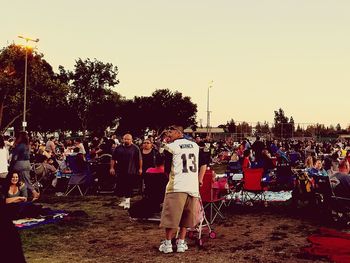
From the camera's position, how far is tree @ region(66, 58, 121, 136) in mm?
68250

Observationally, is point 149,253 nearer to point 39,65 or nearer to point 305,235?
point 305,235

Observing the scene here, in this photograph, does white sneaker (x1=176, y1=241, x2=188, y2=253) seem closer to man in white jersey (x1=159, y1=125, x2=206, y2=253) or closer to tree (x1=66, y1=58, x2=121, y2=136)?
man in white jersey (x1=159, y1=125, x2=206, y2=253)

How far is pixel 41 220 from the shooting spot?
9812mm

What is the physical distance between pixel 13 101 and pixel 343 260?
1363 inches

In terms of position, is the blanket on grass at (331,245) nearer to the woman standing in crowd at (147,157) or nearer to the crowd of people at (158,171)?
Answer: the crowd of people at (158,171)

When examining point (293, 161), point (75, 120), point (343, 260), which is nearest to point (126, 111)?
point (75, 120)

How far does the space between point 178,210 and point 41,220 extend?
13.3ft

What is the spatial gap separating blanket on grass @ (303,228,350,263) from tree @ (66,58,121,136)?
61490 millimetres

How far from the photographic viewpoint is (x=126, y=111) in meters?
80.2

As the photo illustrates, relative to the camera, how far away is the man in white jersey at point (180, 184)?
23.0 feet

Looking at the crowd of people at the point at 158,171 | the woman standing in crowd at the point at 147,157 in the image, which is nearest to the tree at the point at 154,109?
the crowd of people at the point at 158,171

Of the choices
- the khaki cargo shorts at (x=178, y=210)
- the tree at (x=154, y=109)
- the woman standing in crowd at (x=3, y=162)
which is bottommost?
the khaki cargo shorts at (x=178, y=210)

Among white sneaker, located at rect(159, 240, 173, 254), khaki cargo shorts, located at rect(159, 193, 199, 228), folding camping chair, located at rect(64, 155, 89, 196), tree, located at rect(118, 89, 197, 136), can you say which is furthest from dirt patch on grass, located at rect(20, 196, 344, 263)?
tree, located at rect(118, 89, 197, 136)

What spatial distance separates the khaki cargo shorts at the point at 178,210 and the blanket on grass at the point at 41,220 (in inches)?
140
